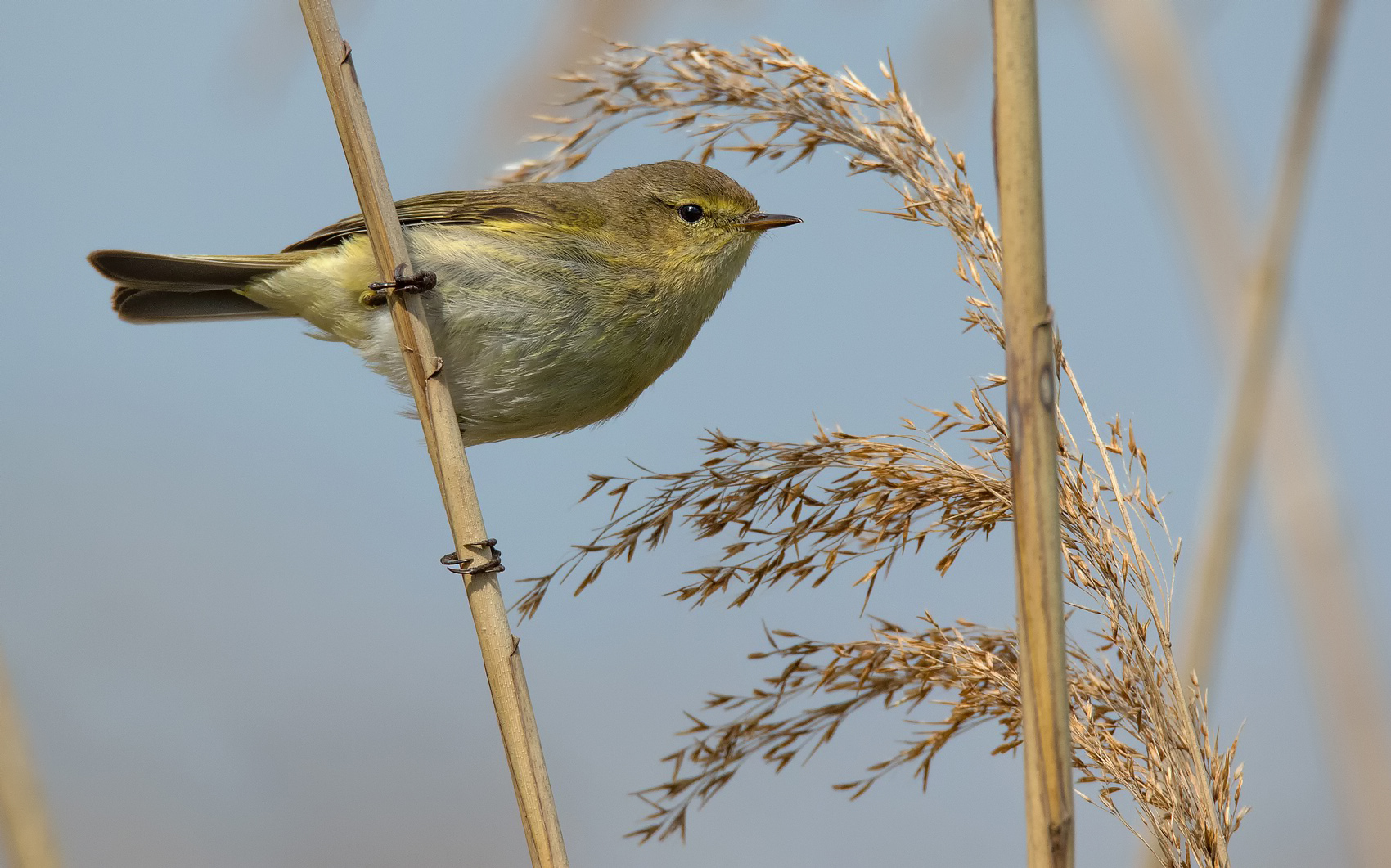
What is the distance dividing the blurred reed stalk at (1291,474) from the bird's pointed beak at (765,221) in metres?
1.13

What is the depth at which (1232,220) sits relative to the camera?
194 centimetres

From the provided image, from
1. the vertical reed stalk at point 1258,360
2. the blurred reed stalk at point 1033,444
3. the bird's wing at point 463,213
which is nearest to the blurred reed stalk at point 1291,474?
the vertical reed stalk at point 1258,360

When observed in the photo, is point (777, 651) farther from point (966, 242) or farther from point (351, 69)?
point (351, 69)

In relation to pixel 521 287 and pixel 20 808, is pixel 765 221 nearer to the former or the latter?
pixel 521 287

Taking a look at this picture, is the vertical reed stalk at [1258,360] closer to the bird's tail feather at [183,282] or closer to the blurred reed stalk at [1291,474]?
the blurred reed stalk at [1291,474]

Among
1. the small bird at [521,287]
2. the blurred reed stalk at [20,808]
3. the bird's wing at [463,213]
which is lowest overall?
the blurred reed stalk at [20,808]

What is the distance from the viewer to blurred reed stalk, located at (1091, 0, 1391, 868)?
5.73 feet

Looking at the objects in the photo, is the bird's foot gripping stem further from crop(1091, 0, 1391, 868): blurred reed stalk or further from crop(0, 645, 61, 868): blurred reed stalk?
crop(1091, 0, 1391, 868): blurred reed stalk

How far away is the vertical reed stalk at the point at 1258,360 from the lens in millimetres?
1621

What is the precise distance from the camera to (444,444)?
5.56 ft

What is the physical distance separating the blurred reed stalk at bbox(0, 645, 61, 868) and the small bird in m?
1.23

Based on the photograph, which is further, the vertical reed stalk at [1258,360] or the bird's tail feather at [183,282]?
the bird's tail feather at [183,282]

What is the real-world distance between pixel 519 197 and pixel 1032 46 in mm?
2031

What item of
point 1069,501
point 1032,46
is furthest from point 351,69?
point 1069,501
